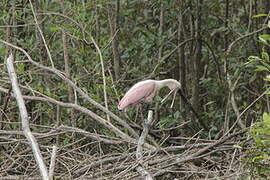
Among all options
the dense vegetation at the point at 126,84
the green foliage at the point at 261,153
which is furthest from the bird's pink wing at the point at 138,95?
the green foliage at the point at 261,153

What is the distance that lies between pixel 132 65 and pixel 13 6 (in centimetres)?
142

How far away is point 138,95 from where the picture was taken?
3.83m

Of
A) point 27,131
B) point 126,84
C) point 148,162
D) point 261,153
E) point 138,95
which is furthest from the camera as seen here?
point 126,84

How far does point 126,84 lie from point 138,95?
1.60 meters

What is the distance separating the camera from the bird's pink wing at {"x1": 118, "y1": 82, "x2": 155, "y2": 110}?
3.84 m

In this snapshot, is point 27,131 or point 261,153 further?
point 27,131

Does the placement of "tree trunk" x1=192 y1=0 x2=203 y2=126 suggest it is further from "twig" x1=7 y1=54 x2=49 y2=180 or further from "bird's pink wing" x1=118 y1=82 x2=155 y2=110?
"twig" x1=7 y1=54 x2=49 y2=180

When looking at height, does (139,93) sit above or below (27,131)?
below

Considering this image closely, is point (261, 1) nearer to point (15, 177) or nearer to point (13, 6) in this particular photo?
point (13, 6)

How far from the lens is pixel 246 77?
5480mm

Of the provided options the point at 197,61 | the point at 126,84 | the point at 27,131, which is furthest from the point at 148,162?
the point at 197,61

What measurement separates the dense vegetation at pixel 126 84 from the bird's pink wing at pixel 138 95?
0.43ft

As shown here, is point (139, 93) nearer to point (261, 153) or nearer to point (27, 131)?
point (27, 131)

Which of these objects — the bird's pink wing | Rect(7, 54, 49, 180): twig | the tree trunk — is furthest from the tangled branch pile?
the tree trunk
